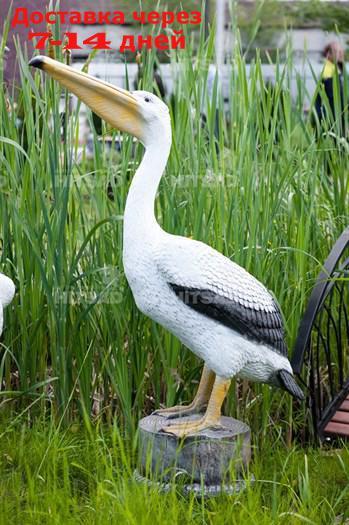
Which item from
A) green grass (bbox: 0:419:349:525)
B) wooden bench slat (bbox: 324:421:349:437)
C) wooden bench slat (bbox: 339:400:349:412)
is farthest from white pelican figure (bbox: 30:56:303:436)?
wooden bench slat (bbox: 339:400:349:412)

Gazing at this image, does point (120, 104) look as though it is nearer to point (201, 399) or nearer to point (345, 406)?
point (201, 399)

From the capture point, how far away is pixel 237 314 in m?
2.30

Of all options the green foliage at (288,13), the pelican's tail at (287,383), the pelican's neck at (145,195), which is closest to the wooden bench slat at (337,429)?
the pelican's tail at (287,383)

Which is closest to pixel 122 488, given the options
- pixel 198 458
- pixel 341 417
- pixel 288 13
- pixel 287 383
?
pixel 198 458

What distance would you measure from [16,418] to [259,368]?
83 cm

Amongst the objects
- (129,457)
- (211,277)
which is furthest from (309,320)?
(129,457)

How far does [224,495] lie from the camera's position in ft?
7.61

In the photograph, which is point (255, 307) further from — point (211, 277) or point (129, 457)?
point (129, 457)

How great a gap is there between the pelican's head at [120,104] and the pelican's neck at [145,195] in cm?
3

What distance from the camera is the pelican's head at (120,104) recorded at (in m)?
2.26

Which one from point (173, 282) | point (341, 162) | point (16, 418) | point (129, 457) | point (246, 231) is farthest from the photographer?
point (341, 162)

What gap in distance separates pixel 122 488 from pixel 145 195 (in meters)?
0.78

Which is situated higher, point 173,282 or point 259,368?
point 173,282

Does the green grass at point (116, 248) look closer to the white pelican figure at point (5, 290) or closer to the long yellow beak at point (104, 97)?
the white pelican figure at point (5, 290)
